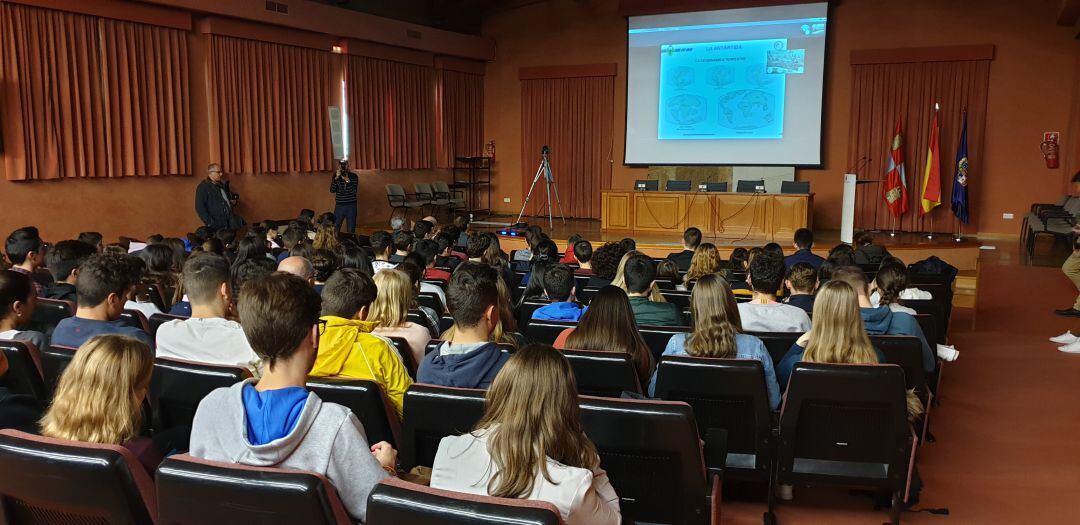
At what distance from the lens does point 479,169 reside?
52.3 ft

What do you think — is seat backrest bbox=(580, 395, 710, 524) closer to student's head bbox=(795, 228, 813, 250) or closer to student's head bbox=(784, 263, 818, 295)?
student's head bbox=(784, 263, 818, 295)

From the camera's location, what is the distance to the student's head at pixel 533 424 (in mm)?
1593

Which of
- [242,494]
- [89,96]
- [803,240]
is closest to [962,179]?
[803,240]

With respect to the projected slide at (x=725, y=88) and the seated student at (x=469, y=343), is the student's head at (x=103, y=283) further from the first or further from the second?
the projected slide at (x=725, y=88)

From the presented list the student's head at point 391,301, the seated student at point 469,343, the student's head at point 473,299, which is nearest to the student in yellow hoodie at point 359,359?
the seated student at point 469,343

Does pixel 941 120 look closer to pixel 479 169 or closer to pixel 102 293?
pixel 479 169

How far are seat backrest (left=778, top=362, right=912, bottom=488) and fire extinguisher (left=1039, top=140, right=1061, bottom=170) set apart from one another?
10.6 m

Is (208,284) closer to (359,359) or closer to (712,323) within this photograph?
(359,359)

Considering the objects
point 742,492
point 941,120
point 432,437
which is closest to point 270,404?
point 432,437

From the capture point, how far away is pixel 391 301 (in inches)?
129

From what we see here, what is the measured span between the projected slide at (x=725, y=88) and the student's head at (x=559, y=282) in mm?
9637

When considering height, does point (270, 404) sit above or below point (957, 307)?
above

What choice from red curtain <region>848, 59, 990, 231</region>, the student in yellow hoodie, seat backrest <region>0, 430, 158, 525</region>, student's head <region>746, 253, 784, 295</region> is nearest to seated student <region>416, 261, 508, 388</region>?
the student in yellow hoodie

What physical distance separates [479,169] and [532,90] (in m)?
1.91
